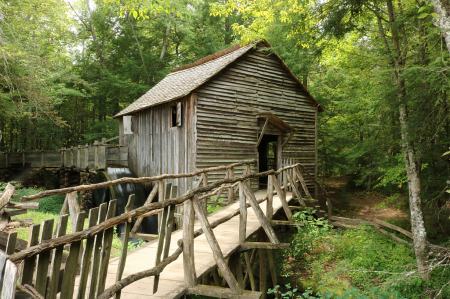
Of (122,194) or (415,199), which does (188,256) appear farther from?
(122,194)

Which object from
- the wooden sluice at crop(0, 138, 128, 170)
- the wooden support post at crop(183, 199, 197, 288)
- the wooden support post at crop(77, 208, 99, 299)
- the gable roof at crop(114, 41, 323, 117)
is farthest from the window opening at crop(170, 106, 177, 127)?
the wooden support post at crop(77, 208, 99, 299)

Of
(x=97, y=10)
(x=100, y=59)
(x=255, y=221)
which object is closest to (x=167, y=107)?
(x=255, y=221)

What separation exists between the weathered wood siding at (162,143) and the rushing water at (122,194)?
2.85 ft

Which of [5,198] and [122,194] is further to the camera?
[122,194]

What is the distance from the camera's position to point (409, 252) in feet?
31.6

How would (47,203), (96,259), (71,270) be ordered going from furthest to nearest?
(47,203) → (96,259) → (71,270)

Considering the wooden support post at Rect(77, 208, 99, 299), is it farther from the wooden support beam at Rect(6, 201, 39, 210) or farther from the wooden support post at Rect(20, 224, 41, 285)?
the wooden support beam at Rect(6, 201, 39, 210)

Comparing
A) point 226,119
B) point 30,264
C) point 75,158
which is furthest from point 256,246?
point 75,158

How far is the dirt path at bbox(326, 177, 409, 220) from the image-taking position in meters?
14.9

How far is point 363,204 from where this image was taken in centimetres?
1684

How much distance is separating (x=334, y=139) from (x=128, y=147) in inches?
455

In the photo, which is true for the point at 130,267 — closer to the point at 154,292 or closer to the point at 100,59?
the point at 154,292

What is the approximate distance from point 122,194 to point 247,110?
6.46 m

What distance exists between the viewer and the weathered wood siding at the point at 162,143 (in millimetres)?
11402
